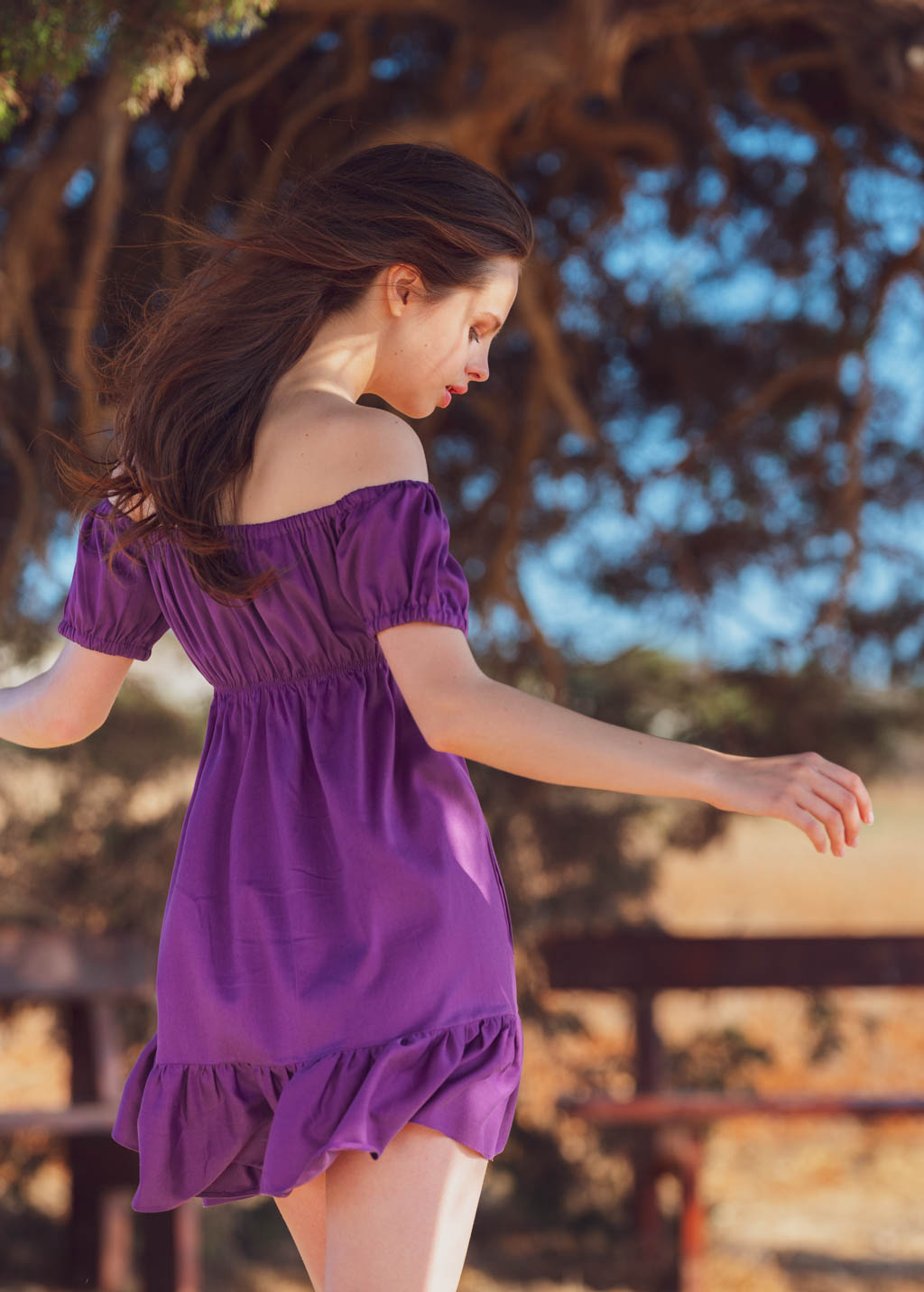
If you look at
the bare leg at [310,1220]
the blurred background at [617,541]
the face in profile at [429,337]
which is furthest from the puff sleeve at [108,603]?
the blurred background at [617,541]

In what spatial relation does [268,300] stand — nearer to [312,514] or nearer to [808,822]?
[312,514]

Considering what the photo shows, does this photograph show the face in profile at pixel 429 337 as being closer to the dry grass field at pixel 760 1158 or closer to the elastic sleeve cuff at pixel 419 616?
the elastic sleeve cuff at pixel 419 616

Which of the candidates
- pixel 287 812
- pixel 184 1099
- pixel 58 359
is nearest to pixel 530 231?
pixel 287 812

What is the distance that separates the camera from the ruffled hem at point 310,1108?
1254mm

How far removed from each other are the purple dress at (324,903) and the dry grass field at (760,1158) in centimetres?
374

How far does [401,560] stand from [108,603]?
1.47 feet

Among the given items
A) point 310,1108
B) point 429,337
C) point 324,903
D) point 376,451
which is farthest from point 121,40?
point 310,1108

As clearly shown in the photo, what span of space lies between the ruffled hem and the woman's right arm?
248 millimetres

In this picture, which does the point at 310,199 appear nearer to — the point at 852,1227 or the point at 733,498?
the point at 733,498

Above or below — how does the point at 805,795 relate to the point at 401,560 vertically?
below

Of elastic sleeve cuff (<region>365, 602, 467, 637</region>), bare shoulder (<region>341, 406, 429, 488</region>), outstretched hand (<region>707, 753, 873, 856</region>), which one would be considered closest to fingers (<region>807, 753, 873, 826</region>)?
outstretched hand (<region>707, 753, 873, 856</region>)

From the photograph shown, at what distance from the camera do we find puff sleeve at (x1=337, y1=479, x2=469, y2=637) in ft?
4.19

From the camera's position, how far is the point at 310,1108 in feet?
4.18

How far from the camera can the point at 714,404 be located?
508cm
